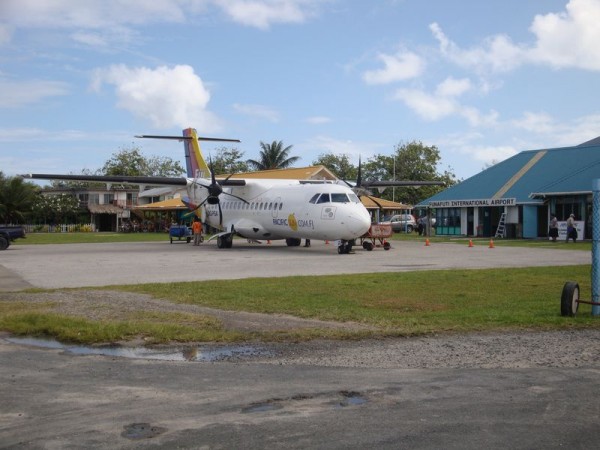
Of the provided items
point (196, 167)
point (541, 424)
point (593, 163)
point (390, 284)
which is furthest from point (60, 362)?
point (593, 163)

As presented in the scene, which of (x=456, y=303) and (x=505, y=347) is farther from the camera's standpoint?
(x=456, y=303)

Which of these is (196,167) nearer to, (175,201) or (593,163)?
(593,163)

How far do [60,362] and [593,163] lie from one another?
139 ft

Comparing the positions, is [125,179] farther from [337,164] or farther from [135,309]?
[337,164]

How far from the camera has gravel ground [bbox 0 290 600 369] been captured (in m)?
8.21

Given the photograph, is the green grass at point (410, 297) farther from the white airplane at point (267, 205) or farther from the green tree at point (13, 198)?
the green tree at point (13, 198)

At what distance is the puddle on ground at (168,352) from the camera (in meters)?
8.82

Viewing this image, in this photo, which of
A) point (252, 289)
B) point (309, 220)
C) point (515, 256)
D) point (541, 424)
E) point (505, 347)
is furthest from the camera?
point (309, 220)

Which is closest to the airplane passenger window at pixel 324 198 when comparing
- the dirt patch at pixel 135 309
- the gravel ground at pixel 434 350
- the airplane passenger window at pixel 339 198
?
the airplane passenger window at pixel 339 198

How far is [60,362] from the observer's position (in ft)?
27.3

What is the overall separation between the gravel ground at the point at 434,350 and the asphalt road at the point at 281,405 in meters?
0.30

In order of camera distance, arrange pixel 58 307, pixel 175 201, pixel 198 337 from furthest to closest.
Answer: pixel 175 201
pixel 58 307
pixel 198 337

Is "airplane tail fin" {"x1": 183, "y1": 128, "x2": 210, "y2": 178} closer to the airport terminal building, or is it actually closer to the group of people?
the airport terminal building

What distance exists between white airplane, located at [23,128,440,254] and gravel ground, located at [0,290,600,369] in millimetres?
17229
